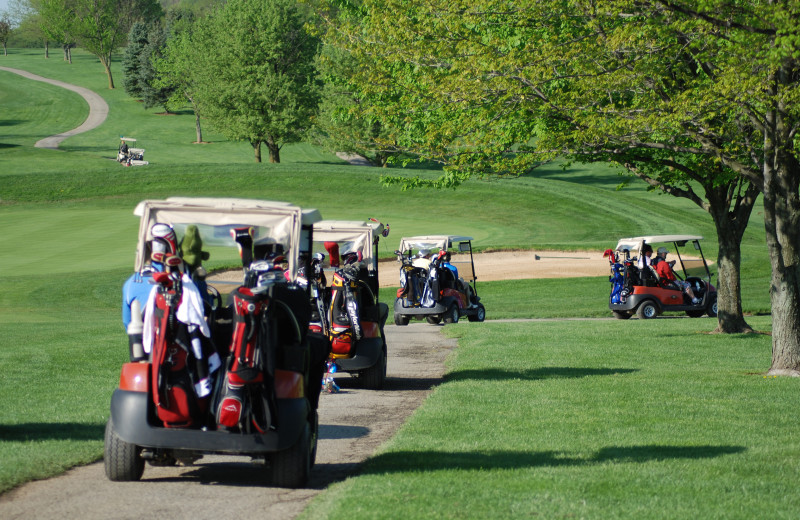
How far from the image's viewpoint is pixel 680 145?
14828 millimetres

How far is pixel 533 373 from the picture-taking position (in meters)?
12.9

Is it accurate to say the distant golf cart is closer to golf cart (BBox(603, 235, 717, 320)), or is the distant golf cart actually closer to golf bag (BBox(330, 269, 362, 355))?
golf cart (BBox(603, 235, 717, 320))

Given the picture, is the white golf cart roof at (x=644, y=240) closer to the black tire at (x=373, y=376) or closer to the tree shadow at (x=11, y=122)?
the black tire at (x=373, y=376)

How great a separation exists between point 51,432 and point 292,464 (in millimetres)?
3205

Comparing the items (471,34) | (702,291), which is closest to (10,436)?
(471,34)

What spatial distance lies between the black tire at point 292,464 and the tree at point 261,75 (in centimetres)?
5564

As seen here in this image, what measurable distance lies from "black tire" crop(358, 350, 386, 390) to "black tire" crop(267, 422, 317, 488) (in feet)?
18.0

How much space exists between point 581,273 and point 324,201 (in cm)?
2090

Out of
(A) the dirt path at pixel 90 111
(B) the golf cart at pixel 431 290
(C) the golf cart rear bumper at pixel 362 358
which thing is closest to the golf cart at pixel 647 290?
(B) the golf cart at pixel 431 290

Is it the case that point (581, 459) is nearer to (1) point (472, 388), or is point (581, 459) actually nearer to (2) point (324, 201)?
(1) point (472, 388)

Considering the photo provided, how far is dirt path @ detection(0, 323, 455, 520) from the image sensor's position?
5.81m

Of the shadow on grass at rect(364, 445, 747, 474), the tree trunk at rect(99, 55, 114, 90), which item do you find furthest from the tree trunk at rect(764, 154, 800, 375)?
the tree trunk at rect(99, 55, 114, 90)

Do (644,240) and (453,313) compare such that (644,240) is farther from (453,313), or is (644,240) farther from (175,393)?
(175,393)

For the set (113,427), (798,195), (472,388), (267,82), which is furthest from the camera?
(267,82)
